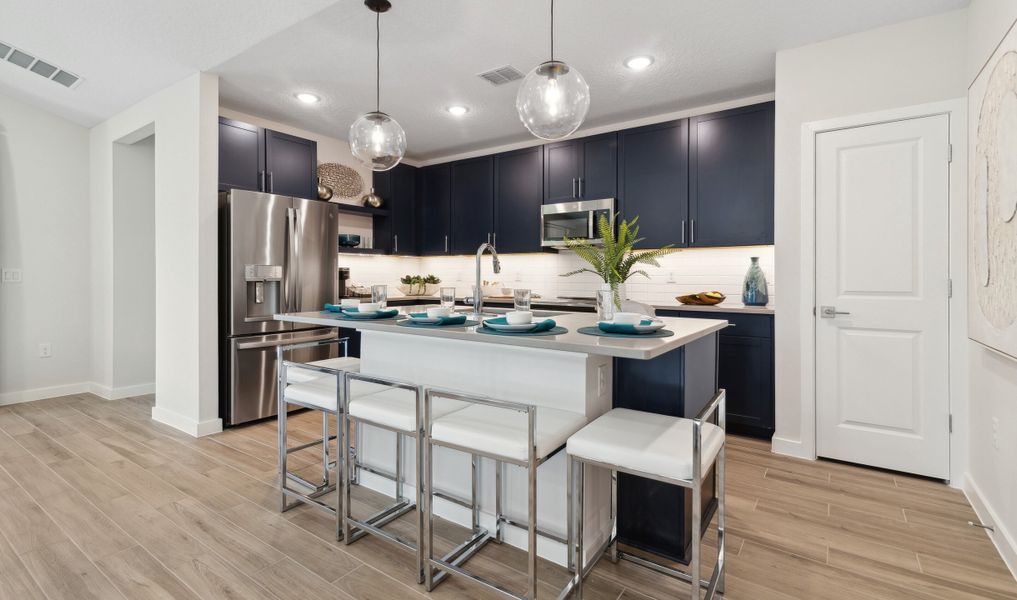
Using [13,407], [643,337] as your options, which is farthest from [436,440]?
[13,407]

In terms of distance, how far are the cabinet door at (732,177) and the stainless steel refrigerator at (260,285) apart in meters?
3.15

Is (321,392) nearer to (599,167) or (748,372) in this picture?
(748,372)

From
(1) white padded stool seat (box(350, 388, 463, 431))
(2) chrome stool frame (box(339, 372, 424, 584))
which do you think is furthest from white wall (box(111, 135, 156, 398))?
(1) white padded stool seat (box(350, 388, 463, 431))

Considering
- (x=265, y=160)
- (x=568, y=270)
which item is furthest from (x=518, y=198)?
(x=265, y=160)

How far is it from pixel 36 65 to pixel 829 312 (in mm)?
5879

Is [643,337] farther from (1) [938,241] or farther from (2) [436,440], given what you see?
(1) [938,241]

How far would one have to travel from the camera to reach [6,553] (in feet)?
6.71

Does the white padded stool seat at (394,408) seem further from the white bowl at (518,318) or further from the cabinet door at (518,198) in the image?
the cabinet door at (518,198)

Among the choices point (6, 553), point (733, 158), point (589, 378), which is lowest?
point (6, 553)

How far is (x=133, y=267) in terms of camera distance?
15.6ft

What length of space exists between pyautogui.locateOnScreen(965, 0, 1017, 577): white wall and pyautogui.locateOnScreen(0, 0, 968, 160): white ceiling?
1.36ft

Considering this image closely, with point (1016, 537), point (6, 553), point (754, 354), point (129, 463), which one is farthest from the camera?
point (754, 354)

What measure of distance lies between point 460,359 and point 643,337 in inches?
37.0

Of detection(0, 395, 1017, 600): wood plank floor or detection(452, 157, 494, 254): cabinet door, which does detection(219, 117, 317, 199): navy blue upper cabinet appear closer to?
detection(452, 157, 494, 254): cabinet door
